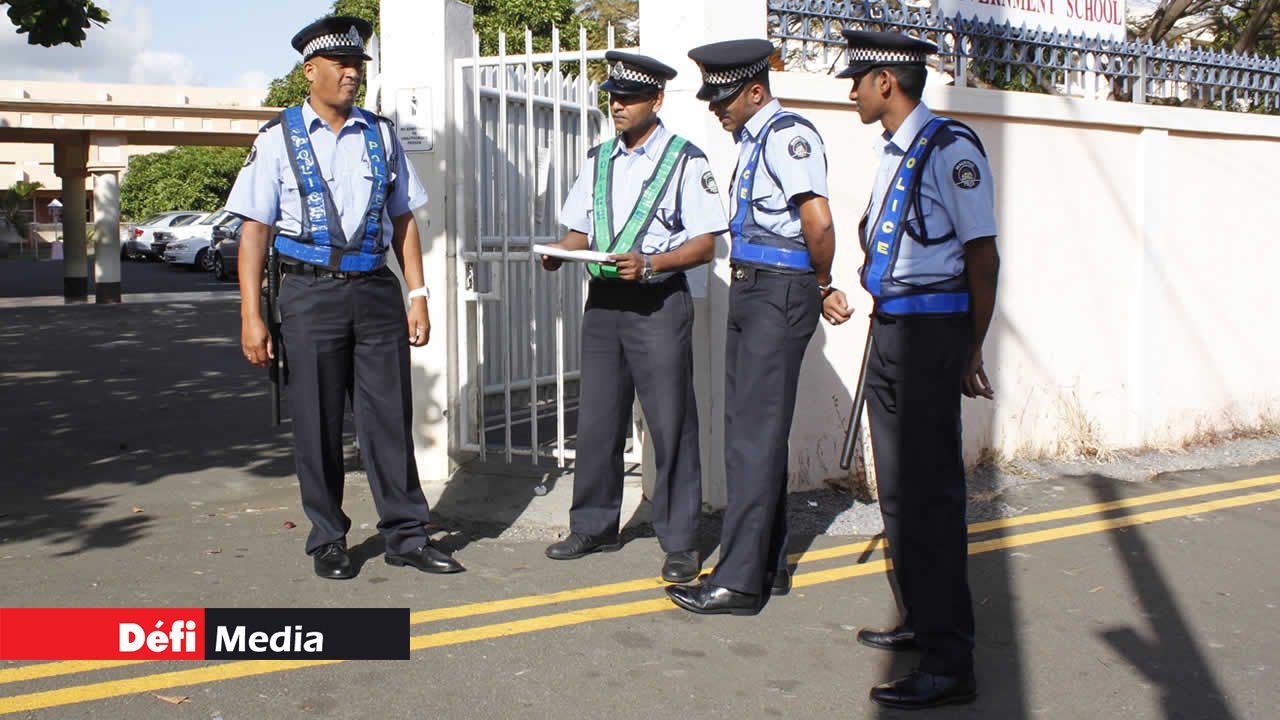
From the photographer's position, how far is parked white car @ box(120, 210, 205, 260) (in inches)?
1500

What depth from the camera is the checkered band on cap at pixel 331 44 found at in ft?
17.3

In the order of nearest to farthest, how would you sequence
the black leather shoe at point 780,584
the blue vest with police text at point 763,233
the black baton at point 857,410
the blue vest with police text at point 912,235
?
the blue vest with police text at point 912,235
the black baton at point 857,410
the blue vest with police text at point 763,233
the black leather shoe at point 780,584

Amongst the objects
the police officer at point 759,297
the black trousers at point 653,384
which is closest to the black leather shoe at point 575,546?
the black trousers at point 653,384

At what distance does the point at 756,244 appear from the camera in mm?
4934

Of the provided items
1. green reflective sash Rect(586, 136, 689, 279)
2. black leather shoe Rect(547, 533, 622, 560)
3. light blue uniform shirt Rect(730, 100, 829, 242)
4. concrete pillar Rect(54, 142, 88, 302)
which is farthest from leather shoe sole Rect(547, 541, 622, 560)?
concrete pillar Rect(54, 142, 88, 302)

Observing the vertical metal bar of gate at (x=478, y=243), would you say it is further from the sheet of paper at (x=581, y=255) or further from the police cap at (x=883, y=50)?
the police cap at (x=883, y=50)

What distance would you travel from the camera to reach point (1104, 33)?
8273mm

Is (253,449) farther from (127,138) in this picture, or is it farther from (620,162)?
(127,138)

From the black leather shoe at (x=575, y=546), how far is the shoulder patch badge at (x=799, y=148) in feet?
6.23

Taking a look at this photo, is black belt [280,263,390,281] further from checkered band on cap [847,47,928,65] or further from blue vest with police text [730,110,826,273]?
checkered band on cap [847,47,928,65]

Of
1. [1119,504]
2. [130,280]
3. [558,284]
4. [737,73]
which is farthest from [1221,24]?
[130,280]

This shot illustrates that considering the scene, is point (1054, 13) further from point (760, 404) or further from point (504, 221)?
point (760, 404)

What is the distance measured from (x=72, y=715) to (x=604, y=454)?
240cm

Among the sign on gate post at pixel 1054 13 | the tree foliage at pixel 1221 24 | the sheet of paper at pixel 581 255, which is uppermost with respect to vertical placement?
the tree foliage at pixel 1221 24
